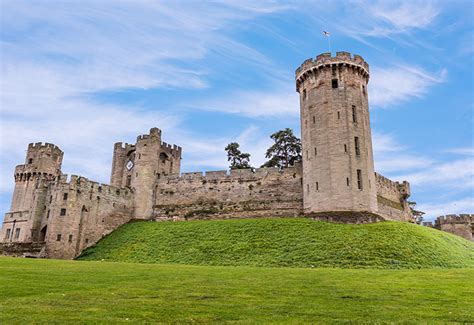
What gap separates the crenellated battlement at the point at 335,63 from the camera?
39156mm

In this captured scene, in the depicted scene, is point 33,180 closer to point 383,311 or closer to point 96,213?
point 96,213

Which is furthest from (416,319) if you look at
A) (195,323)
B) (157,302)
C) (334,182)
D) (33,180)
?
(33,180)

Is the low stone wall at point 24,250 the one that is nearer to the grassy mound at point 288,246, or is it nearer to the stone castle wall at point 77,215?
the stone castle wall at point 77,215

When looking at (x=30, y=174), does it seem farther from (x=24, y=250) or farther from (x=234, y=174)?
(x=234, y=174)

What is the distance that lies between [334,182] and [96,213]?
24297 mm

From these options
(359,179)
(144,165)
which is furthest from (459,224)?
(144,165)

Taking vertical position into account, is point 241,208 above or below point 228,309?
above

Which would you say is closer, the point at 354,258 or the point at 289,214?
the point at 354,258

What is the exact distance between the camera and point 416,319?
10.0 m

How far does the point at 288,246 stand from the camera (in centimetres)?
3023

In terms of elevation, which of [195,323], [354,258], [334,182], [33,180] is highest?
[33,180]

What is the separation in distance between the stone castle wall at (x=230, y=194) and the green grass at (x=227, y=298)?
76.1 feet

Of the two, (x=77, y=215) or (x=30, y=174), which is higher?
(x=30, y=174)

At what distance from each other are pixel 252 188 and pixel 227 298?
3154 centimetres
